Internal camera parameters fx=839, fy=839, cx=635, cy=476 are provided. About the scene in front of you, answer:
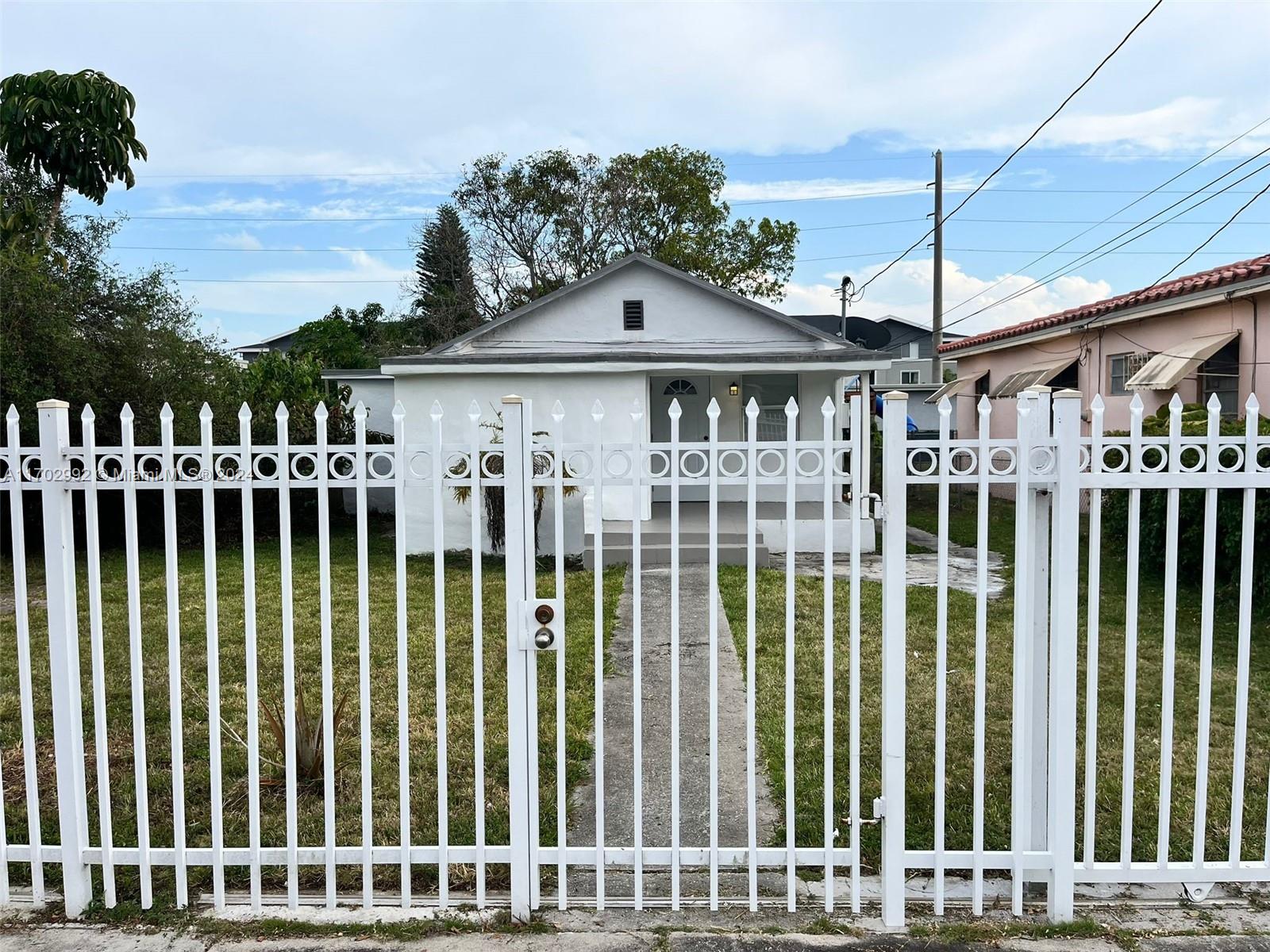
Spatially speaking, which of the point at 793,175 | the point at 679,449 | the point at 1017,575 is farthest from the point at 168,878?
the point at 793,175

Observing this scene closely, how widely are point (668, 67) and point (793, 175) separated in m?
17.5

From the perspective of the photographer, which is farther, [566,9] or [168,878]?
[566,9]

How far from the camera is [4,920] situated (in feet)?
9.60

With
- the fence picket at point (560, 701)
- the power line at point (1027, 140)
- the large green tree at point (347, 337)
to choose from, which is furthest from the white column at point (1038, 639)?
the large green tree at point (347, 337)

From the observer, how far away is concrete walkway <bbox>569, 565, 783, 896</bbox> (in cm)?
348

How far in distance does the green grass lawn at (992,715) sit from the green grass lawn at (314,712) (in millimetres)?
1266

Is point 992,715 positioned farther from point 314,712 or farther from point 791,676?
point 314,712

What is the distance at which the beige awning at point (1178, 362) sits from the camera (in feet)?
34.7

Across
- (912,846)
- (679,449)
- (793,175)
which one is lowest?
(912,846)

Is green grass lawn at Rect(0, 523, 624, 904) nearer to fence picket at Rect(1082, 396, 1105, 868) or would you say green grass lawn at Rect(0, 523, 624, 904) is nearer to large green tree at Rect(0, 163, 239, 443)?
fence picket at Rect(1082, 396, 1105, 868)

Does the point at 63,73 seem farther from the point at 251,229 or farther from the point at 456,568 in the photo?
the point at 251,229

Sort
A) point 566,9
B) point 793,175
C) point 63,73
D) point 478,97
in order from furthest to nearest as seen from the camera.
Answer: point 793,175, point 478,97, point 566,9, point 63,73

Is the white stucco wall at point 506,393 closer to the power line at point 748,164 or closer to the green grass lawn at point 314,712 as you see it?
the green grass lawn at point 314,712

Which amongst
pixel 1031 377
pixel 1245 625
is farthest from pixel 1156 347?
pixel 1245 625
